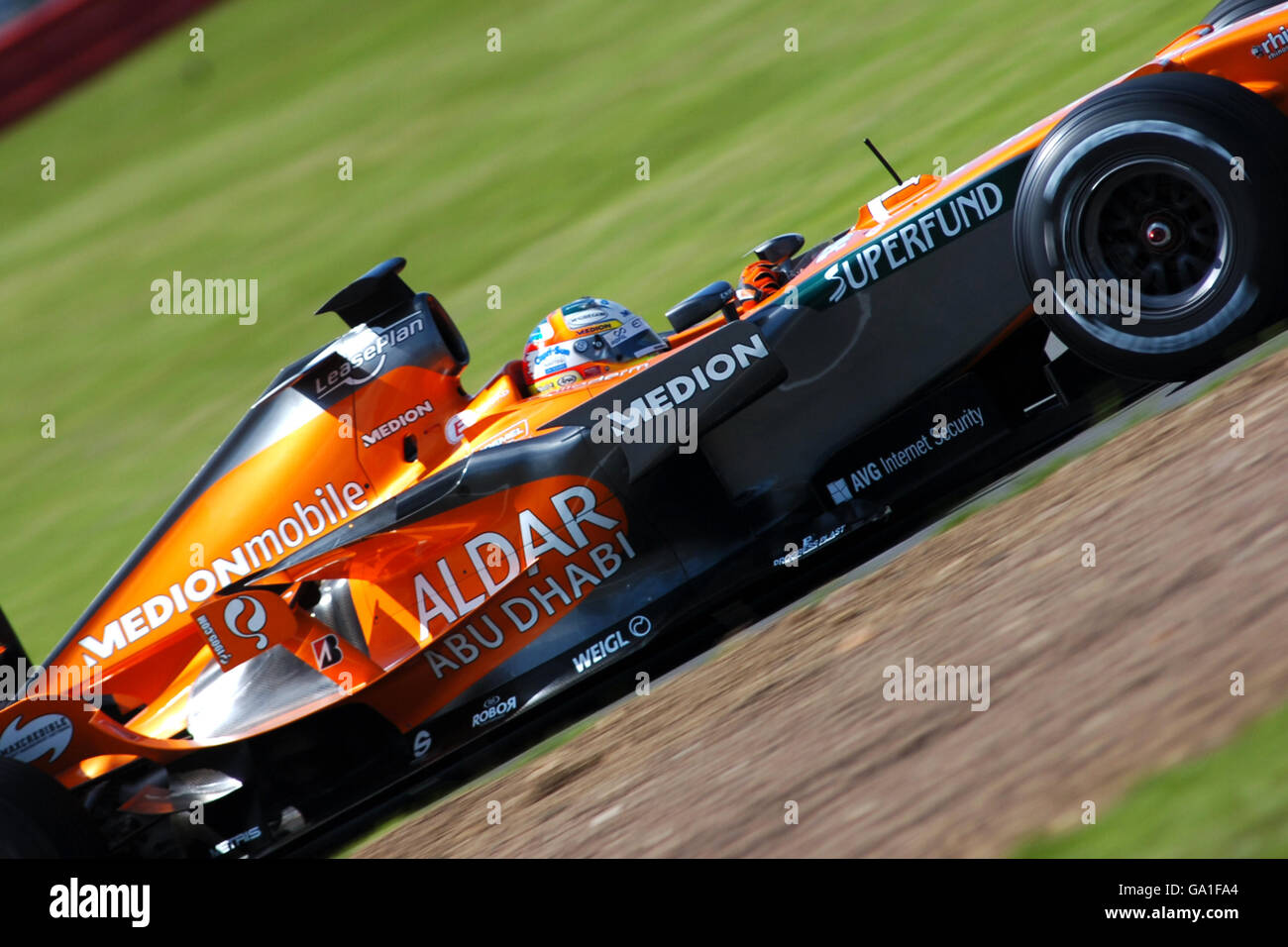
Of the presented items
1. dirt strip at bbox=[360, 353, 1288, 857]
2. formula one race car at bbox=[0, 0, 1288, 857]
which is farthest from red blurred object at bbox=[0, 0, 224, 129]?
dirt strip at bbox=[360, 353, 1288, 857]

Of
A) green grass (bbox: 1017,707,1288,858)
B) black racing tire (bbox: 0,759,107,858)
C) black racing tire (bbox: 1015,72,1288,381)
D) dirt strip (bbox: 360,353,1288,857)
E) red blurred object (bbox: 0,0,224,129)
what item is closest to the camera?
green grass (bbox: 1017,707,1288,858)

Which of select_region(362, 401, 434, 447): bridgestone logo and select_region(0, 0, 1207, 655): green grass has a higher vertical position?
select_region(0, 0, 1207, 655): green grass

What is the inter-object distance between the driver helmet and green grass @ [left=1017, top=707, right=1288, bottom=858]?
3.27m

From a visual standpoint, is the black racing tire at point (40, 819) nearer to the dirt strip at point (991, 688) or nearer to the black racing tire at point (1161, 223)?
the dirt strip at point (991, 688)

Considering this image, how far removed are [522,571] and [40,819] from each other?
202cm

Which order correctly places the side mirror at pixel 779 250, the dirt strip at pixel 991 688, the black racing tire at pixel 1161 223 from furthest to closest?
the side mirror at pixel 779 250 < the black racing tire at pixel 1161 223 < the dirt strip at pixel 991 688

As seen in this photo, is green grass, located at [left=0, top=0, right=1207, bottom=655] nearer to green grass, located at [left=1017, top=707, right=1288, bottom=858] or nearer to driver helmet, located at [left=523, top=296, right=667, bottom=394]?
driver helmet, located at [left=523, top=296, right=667, bottom=394]

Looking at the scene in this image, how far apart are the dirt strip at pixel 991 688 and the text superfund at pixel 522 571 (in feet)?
1.73

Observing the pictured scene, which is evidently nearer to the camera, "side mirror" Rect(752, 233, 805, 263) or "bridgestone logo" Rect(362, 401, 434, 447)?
"bridgestone logo" Rect(362, 401, 434, 447)

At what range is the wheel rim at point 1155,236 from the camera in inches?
186

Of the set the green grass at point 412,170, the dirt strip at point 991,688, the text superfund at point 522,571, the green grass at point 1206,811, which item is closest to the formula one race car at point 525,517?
the text superfund at point 522,571

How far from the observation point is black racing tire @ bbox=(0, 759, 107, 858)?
5363 mm

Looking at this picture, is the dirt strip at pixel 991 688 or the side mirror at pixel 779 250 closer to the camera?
the dirt strip at pixel 991 688
